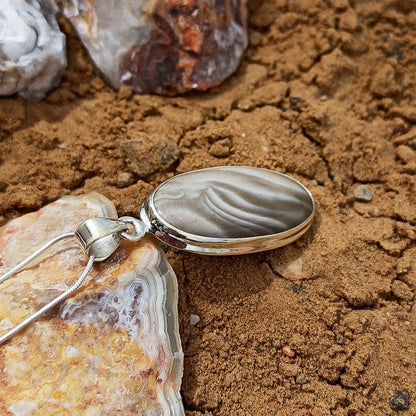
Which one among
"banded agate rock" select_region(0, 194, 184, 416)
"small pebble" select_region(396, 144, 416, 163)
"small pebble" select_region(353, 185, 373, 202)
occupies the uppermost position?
"banded agate rock" select_region(0, 194, 184, 416)

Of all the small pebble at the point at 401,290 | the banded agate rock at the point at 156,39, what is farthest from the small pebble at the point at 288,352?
the banded agate rock at the point at 156,39

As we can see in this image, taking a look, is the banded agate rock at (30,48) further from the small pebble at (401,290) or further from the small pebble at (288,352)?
the small pebble at (401,290)

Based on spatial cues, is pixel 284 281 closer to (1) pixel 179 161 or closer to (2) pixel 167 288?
(2) pixel 167 288

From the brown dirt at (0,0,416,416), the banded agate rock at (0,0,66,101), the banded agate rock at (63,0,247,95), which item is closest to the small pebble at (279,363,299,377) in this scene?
the brown dirt at (0,0,416,416)

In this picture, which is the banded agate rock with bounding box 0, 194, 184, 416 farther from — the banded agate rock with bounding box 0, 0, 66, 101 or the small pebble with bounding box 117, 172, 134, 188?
the banded agate rock with bounding box 0, 0, 66, 101

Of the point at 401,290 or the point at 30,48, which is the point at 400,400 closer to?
the point at 401,290

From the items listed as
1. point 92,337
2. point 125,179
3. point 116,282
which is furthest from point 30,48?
point 92,337

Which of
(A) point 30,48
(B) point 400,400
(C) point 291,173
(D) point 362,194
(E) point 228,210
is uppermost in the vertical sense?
(A) point 30,48
